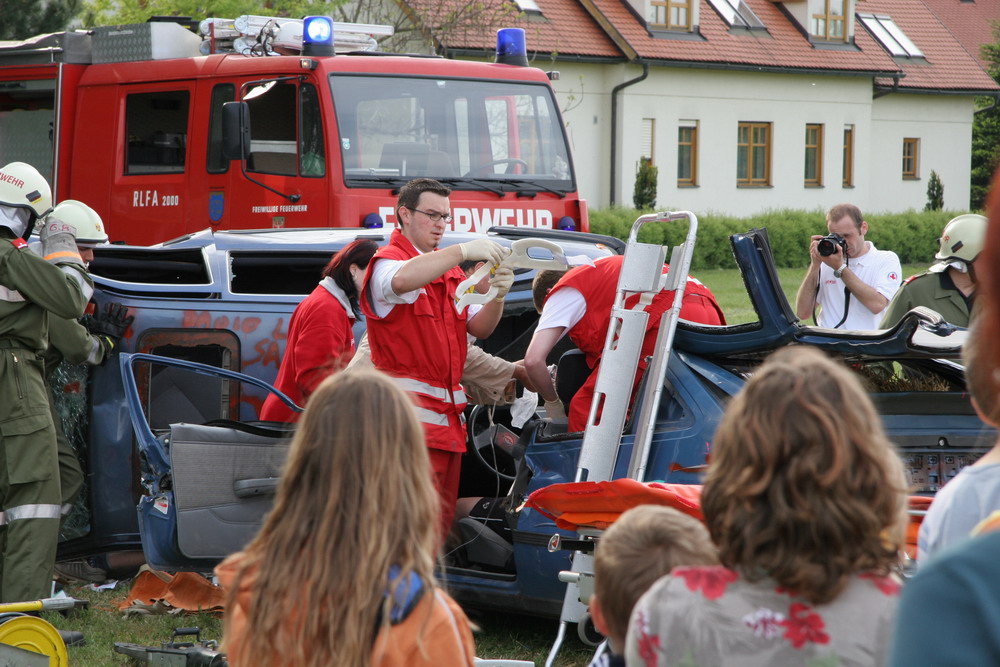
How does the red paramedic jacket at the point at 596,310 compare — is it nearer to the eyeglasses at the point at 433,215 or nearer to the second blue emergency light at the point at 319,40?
the eyeglasses at the point at 433,215

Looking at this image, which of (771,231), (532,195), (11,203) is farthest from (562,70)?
(11,203)

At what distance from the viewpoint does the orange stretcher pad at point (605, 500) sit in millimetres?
3531

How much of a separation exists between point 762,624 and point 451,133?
819 cm

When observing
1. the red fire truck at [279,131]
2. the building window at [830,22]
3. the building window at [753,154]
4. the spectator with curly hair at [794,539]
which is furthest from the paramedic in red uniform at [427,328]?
the building window at [830,22]

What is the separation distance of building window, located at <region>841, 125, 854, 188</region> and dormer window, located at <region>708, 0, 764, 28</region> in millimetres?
4143

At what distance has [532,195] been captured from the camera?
33.0ft

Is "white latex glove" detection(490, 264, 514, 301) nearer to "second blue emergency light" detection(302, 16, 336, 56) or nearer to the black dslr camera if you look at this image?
the black dslr camera

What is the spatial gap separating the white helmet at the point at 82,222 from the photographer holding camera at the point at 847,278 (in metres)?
3.97

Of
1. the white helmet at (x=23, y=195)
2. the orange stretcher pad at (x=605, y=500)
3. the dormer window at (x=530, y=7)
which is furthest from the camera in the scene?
the dormer window at (x=530, y=7)

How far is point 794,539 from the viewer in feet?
6.27

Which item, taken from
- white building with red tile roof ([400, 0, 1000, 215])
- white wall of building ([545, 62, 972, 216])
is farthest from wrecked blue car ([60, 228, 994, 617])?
white wall of building ([545, 62, 972, 216])

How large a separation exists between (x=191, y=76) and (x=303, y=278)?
3542mm

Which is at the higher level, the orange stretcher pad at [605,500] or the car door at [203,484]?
the orange stretcher pad at [605,500]

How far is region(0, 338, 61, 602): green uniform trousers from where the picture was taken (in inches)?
212
